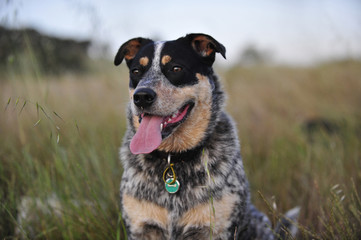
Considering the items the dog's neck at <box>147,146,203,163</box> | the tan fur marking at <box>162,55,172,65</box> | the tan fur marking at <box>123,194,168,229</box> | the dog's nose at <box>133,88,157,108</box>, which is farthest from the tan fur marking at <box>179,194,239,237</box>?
Answer: the tan fur marking at <box>162,55,172,65</box>

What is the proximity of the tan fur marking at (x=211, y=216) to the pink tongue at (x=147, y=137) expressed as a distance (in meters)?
0.61

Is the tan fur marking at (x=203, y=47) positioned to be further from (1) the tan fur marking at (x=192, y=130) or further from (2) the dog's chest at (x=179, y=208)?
(2) the dog's chest at (x=179, y=208)

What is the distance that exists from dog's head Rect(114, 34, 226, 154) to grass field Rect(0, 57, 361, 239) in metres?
0.57

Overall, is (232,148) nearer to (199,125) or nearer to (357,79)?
(199,125)

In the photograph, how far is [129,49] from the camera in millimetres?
2865

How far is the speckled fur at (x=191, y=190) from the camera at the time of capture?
214cm

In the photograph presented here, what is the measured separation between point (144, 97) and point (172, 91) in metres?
0.28

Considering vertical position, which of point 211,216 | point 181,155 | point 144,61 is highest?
point 144,61

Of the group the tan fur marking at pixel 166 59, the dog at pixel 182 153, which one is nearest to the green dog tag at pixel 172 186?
the dog at pixel 182 153

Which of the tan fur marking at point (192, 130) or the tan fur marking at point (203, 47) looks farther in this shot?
the tan fur marking at point (203, 47)

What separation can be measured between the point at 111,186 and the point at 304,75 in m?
7.71

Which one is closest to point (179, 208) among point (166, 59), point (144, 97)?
point (144, 97)

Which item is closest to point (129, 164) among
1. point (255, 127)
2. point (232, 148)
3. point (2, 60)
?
point (232, 148)

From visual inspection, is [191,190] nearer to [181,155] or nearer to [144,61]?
[181,155]
